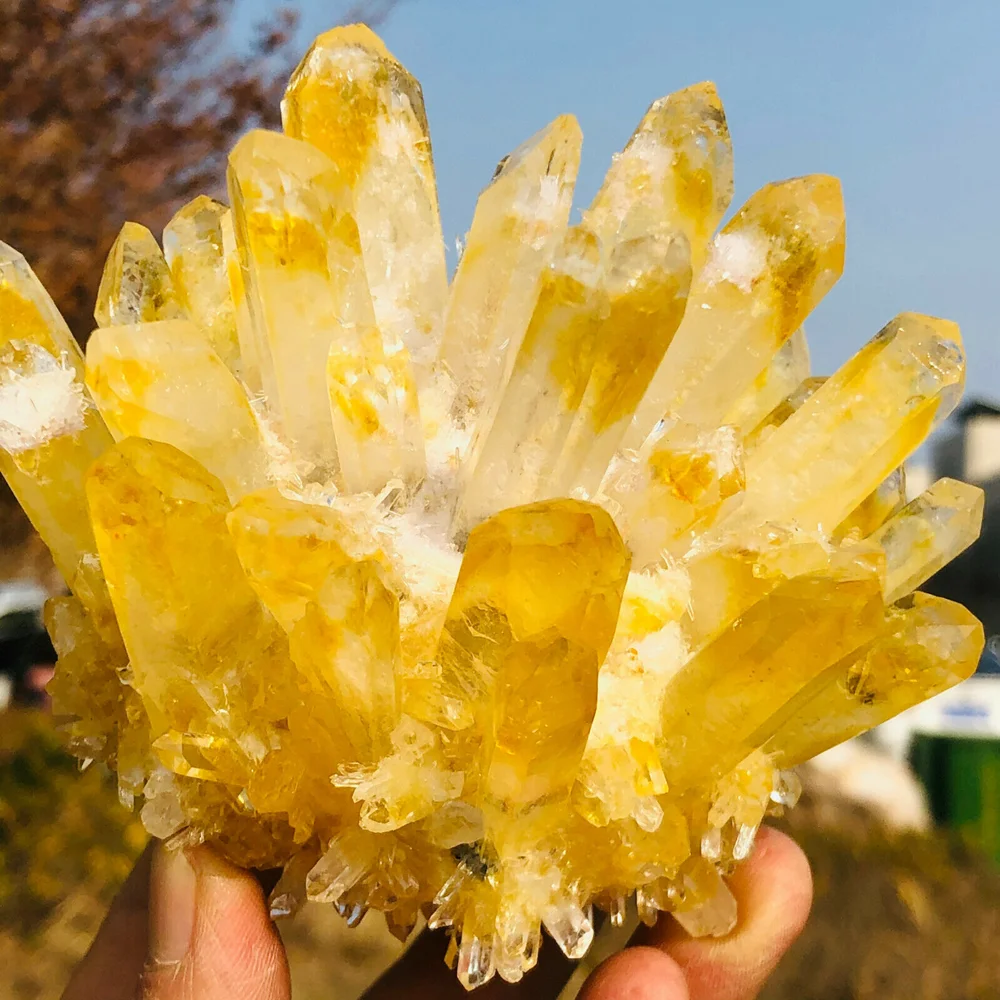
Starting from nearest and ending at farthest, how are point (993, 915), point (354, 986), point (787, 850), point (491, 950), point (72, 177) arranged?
point (491, 950) → point (787, 850) → point (354, 986) → point (993, 915) → point (72, 177)

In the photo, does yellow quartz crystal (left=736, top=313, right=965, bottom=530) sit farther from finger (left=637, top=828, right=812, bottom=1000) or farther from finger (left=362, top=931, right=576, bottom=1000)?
finger (left=362, top=931, right=576, bottom=1000)

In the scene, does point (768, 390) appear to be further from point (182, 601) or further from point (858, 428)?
point (182, 601)

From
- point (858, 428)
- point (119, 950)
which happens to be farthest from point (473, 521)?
point (119, 950)

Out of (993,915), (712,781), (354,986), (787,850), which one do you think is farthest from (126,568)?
(993,915)

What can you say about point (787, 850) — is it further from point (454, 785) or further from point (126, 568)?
point (126, 568)

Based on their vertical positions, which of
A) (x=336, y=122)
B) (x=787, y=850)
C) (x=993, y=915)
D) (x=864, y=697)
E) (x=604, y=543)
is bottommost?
(x=993, y=915)

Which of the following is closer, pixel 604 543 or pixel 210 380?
pixel 604 543

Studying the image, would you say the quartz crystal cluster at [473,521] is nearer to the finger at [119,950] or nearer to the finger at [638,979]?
the finger at [638,979]

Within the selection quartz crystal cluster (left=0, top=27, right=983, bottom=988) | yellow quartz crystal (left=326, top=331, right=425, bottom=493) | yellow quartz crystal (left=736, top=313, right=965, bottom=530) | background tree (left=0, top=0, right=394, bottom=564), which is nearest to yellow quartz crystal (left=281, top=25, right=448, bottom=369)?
quartz crystal cluster (left=0, top=27, right=983, bottom=988)
